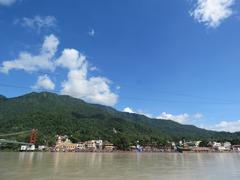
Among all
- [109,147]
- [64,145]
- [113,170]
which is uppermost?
[64,145]

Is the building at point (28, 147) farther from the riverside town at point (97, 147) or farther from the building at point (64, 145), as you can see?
the building at point (64, 145)

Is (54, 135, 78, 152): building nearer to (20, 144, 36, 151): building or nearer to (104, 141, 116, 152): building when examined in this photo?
(20, 144, 36, 151): building

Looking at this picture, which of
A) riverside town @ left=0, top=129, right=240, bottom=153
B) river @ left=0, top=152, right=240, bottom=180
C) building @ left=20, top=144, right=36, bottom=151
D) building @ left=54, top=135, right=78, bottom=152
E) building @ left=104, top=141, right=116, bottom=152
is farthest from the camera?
building @ left=104, top=141, right=116, bottom=152

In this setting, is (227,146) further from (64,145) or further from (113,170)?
(113,170)

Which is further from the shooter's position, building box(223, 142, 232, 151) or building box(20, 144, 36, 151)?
building box(223, 142, 232, 151)

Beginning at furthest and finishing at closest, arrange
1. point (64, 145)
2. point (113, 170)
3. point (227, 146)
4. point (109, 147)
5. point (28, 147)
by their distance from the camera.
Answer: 1. point (227, 146)
2. point (109, 147)
3. point (64, 145)
4. point (28, 147)
5. point (113, 170)

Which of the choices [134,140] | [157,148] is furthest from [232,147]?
[134,140]

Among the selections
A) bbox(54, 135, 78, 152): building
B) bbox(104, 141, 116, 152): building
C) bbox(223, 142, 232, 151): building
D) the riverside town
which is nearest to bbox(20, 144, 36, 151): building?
the riverside town

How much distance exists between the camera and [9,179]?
79.0 ft

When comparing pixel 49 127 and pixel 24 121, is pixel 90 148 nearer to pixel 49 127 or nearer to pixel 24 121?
pixel 49 127

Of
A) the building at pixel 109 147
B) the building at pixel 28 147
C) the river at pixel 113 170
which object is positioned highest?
the building at pixel 109 147

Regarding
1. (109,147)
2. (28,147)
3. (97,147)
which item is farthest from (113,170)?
(97,147)

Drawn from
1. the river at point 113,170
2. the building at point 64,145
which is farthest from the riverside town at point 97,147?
the river at point 113,170

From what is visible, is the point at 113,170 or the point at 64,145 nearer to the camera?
the point at 113,170
